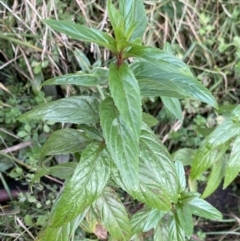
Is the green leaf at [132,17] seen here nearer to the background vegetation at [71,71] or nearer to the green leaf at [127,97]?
the green leaf at [127,97]

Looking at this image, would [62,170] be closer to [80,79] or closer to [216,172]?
[80,79]

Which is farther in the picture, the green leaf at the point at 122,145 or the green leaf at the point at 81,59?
the green leaf at the point at 81,59

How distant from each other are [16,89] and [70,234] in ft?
1.88

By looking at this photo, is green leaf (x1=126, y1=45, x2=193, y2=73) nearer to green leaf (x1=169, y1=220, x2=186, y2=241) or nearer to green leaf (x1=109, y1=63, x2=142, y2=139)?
green leaf (x1=109, y1=63, x2=142, y2=139)

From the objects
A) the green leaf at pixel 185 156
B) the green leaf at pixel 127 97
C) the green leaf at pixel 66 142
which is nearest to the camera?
the green leaf at pixel 127 97

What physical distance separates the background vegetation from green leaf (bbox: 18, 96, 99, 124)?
1.21ft

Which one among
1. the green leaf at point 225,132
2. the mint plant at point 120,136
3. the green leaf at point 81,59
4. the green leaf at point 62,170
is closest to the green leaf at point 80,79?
the mint plant at point 120,136

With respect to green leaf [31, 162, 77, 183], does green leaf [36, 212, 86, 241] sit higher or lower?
lower

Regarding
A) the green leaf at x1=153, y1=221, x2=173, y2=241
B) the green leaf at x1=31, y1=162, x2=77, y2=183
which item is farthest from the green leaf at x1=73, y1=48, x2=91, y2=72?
the green leaf at x1=153, y1=221, x2=173, y2=241

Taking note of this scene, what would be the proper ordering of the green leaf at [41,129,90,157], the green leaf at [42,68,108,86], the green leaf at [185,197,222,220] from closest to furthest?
the green leaf at [42,68,108,86], the green leaf at [41,129,90,157], the green leaf at [185,197,222,220]

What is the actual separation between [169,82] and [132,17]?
0.14m

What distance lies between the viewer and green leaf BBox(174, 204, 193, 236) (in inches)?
39.5

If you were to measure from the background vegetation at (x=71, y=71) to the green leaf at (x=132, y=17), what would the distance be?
1.02 feet

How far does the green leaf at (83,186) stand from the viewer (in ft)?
2.72
